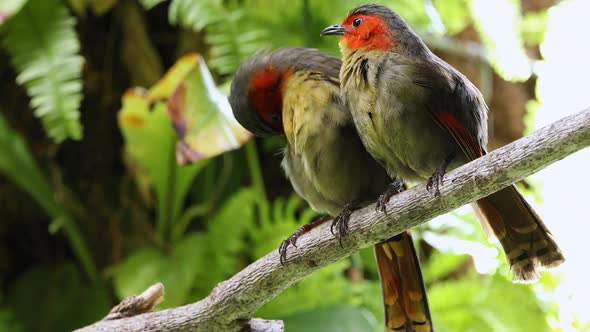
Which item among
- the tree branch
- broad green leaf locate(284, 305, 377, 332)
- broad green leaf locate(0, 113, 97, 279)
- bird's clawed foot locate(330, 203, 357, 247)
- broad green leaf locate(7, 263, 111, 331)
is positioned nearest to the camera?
the tree branch

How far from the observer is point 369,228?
4.93 ft

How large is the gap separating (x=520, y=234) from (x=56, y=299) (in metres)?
1.90

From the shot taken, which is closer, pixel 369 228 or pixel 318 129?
pixel 369 228

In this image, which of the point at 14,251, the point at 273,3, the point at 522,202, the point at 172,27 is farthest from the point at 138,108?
the point at 522,202

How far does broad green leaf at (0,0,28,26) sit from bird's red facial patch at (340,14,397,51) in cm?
109

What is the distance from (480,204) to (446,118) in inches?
8.2

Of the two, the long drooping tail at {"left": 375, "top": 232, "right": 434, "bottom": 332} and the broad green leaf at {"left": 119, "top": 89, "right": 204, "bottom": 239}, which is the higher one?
the broad green leaf at {"left": 119, "top": 89, "right": 204, "bottom": 239}

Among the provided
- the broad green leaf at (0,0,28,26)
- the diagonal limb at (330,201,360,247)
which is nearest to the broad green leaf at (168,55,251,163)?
the broad green leaf at (0,0,28,26)

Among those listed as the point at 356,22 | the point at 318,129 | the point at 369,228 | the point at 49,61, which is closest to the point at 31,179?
the point at 49,61

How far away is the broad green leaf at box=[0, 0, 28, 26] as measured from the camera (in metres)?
2.28

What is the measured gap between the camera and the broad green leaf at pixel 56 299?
2.76m

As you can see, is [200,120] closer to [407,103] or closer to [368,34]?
[368,34]

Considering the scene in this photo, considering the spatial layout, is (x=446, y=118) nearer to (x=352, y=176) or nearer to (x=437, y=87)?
(x=437, y=87)

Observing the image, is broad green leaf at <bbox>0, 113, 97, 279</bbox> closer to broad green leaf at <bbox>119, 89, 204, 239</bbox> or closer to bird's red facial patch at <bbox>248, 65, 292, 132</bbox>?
broad green leaf at <bbox>119, 89, 204, 239</bbox>
